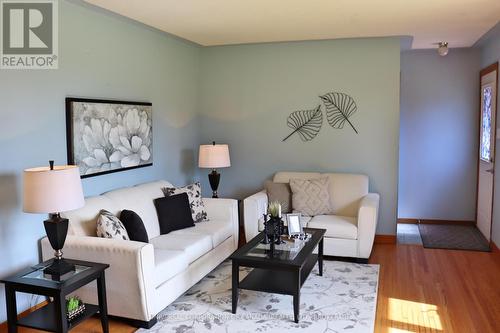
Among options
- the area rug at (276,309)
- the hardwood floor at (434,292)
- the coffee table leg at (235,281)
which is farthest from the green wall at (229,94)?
the coffee table leg at (235,281)

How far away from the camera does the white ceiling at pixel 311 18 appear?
3.60 m

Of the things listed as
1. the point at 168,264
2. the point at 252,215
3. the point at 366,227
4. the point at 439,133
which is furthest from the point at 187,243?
the point at 439,133

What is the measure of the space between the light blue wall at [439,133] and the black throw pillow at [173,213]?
138 inches

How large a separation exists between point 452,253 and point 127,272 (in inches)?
142

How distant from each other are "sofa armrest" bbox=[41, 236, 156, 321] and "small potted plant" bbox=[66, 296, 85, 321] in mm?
244

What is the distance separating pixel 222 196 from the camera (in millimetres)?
5961

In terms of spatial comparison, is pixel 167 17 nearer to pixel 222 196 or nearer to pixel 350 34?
pixel 350 34

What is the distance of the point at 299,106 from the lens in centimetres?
550

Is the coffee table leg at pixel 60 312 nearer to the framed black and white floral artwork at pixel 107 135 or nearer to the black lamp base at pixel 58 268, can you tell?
the black lamp base at pixel 58 268

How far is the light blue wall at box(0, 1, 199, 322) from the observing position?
3.11 metres

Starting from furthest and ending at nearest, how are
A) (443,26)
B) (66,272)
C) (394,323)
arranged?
1. (443,26)
2. (394,323)
3. (66,272)

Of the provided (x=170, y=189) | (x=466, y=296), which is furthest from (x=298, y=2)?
(x=466, y=296)

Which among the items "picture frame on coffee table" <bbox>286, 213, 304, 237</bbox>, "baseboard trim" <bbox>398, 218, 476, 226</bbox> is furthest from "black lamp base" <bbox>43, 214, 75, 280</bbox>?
"baseboard trim" <bbox>398, 218, 476, 226</bbox>

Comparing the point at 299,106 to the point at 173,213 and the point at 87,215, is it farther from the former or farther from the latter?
the point at 87,215
